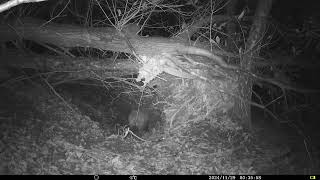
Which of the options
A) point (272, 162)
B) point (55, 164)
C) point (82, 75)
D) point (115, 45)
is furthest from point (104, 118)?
point (272, 162)

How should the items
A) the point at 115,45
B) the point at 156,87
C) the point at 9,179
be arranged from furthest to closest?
1. the point at 156,87
2. the point at 115,45
3. the point at 9,179

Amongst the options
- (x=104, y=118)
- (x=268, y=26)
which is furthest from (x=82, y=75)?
(x=268, y=26)

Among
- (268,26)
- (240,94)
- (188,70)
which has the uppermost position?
(268,26)

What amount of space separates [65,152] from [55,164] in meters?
0.48

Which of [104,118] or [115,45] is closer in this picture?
[115,45]

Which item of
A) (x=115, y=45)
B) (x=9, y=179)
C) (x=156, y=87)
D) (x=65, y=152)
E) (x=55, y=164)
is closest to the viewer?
(x=9, y=179)

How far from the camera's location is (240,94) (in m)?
8.89

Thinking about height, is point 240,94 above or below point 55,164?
above

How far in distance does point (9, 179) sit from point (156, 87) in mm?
5173

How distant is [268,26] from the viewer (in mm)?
8797

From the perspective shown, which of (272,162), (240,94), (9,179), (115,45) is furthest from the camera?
(240,94)

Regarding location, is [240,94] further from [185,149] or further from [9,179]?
[9,179]

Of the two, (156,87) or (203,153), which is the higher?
(156,87)

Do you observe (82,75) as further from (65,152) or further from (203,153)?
(203,153)
